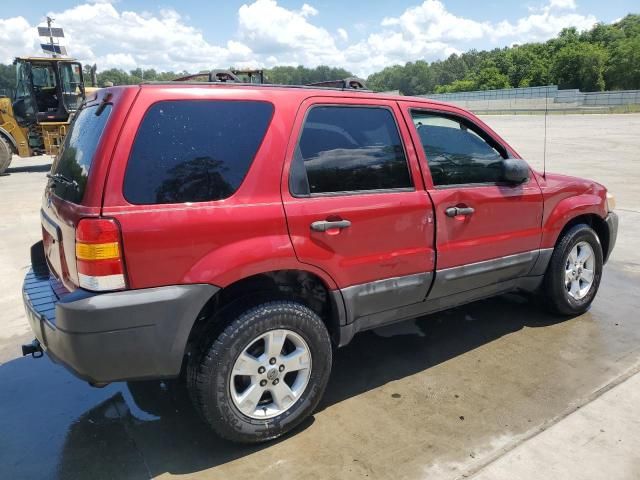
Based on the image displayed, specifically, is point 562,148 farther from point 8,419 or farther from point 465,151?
point 8,419

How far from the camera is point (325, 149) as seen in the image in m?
2.87

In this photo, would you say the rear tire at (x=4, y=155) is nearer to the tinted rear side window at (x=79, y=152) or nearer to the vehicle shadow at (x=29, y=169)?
the vehicle shadow at (x=29, y=169)

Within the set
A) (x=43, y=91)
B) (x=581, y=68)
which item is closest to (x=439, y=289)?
(x=43, y=91)

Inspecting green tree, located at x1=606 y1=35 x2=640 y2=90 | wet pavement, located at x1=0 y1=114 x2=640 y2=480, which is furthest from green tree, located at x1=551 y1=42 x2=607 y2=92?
wet pavement, located at x1=0 y1=114 x2=640 y2=480

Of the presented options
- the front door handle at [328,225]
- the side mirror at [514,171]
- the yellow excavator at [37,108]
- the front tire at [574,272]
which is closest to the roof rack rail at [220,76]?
the front door handle at [328,225]

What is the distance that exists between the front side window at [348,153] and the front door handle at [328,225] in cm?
18

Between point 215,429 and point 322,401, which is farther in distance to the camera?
point 322,401

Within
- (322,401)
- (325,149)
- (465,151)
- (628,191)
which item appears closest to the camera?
(325,149)

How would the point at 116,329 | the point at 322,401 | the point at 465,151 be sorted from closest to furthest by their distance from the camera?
the point at 116,329 → the point at 322,401 → the point at 465,151

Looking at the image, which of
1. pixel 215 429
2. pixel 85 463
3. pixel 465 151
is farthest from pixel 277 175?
pixel 85 463

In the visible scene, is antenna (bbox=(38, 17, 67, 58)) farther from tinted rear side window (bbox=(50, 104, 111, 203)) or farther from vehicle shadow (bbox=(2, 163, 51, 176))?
tinted rear side window (bbox=(50, 104, 111, 203))

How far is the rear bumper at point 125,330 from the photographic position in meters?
2.25

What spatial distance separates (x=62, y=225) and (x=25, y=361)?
5.78ft

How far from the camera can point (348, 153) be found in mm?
2963
